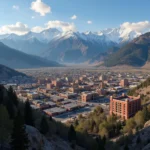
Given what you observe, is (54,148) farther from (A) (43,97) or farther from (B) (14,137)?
(A) (43,97)

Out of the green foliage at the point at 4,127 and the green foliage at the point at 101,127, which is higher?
the green foliage at the point at 4,127

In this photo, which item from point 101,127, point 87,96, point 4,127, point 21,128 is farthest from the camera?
point 87,96

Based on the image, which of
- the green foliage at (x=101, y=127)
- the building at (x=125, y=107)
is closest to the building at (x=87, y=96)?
the building at (x=125, y=107)

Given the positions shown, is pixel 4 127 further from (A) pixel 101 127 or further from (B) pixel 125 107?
(B) pixel 125 107

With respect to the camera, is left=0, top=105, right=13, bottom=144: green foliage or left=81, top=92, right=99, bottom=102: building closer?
left=0, top=105, right=13, bottom=144: green foliage

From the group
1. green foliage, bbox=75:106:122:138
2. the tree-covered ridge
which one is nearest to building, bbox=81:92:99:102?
green foliage, bbox=75:106:122:138

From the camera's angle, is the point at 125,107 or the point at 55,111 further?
the point at 55,111

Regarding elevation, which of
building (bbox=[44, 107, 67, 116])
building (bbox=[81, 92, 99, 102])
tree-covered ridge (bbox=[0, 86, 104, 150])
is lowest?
building (bbox=[44, 107, 67, 116])

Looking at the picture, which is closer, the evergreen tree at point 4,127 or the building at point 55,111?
the evergreen tree at point 4,127

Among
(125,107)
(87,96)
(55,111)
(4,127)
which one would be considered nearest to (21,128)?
(4,127)

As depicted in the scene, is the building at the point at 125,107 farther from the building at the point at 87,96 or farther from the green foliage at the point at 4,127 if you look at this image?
the green foliage at the point at 4,127

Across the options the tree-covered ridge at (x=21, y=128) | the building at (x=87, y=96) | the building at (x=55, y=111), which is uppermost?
the tree-covered ridge at (x=21, y=128)

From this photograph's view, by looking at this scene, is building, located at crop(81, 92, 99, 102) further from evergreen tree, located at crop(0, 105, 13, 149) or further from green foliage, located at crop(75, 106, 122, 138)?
evergreen tree, located at crop(0, 105, 13, 149)
